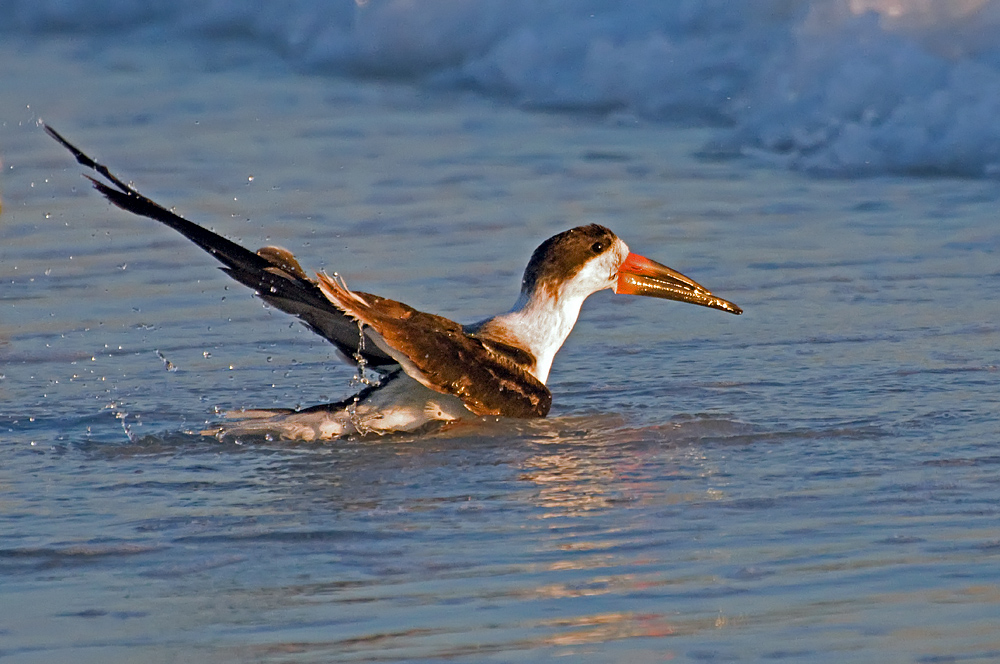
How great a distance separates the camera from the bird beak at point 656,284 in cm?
728

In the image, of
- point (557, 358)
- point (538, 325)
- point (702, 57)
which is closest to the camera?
point (538, 325)

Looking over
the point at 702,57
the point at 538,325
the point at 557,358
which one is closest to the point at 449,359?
the point at 538,325

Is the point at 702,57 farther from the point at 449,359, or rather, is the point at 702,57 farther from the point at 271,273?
the point at 271,273

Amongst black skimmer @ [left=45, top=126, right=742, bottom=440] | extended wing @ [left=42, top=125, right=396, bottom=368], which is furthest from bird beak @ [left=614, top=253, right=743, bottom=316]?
extended wing @ [left=42, top=125, right=396, bottom=368]

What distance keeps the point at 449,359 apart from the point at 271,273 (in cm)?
73

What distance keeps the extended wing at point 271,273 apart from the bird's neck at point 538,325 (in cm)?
54

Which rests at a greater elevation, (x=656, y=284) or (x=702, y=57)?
(x=702, y=57)

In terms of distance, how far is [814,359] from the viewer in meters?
7.29

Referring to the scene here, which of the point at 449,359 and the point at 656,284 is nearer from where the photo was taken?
the point at 449,359

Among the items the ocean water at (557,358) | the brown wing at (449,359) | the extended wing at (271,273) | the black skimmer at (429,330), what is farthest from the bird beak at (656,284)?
the extended wing at (271,273)

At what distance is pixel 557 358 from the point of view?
781cm

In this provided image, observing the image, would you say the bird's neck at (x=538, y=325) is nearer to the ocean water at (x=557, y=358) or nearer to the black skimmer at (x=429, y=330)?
the black skimmer at (x=429, y=330)

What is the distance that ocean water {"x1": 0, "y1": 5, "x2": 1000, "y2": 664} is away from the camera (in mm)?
4594

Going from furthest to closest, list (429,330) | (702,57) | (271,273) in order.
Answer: (702,57), (429,330), (271,273)
